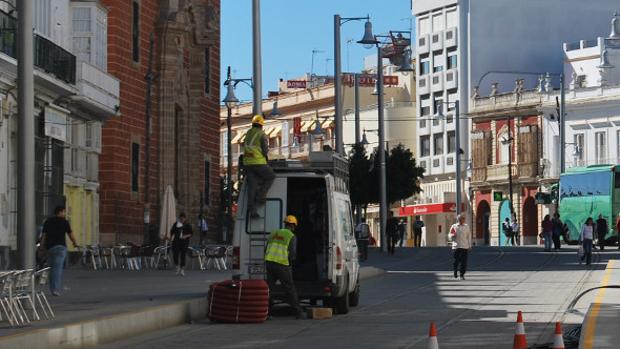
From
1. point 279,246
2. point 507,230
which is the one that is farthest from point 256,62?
point 507,230

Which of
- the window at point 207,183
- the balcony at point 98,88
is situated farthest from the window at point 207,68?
the balcony at point 98,88

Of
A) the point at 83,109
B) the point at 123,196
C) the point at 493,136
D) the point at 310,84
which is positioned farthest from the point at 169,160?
the point at 310,84

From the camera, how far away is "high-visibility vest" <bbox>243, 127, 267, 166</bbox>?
27781 mm

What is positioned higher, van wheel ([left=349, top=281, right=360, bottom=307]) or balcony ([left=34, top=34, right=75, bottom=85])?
balcony ([left=34, top=34, right=75, bottom=85])

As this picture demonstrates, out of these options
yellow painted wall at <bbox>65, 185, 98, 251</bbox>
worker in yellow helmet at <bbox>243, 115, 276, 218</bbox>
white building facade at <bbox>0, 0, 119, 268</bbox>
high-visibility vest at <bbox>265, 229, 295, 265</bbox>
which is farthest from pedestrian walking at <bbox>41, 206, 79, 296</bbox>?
yellow painted wall at <bbox>65, 185, 98, 251</bbox>

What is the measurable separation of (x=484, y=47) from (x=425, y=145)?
9.34 meters

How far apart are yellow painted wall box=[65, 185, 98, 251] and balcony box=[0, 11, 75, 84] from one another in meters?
4.89

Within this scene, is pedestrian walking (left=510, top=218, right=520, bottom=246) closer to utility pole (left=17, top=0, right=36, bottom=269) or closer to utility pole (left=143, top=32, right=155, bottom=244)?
utility pole (left=143, top=32, right=155, bottom=244)

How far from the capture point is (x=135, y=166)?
196ft

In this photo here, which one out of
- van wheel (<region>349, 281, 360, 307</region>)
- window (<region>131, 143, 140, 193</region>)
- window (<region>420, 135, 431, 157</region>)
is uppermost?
window (<region>420, 135, 431, 157</region>)

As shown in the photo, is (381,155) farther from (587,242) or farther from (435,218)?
(435,218)

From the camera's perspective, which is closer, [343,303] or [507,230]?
[343,303]

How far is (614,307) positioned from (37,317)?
9408 mm

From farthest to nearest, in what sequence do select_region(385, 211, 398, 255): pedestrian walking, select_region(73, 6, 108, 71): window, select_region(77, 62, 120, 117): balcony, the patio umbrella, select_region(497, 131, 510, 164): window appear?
select_region(497, 131, 510, 164): window, select_region(385, 211, 398, 255): pedestrian walking, the patio umbrella, select_region(73, 6, 108, 71): window, select_region(77, 62, 120, 117): balcony
